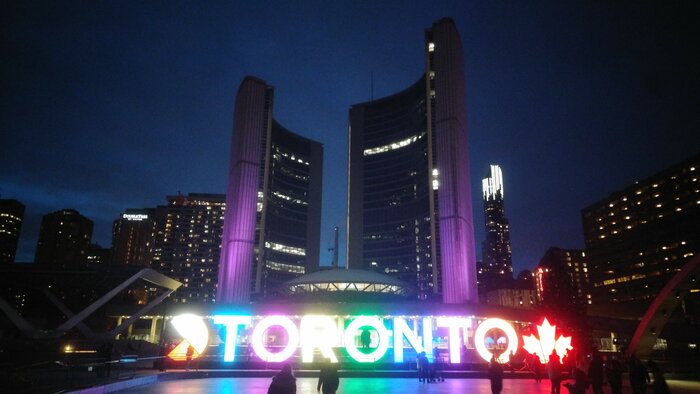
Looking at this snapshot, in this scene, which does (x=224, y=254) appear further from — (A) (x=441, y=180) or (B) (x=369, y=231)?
(B) (x=369, y=231)

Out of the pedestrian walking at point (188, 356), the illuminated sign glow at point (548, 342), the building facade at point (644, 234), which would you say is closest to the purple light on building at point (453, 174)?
the illuminated sign glow at point (548, 342)

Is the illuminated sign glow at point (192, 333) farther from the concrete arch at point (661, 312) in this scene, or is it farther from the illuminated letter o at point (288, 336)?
the concrete arch at point (661, 312)

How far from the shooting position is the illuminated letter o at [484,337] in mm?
26922

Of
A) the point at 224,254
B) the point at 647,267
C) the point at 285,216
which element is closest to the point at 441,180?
the point at 224,254

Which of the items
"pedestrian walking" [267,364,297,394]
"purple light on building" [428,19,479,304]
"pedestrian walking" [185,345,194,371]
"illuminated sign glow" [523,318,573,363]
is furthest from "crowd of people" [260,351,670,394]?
"purple light on building" [428,19,479,304]

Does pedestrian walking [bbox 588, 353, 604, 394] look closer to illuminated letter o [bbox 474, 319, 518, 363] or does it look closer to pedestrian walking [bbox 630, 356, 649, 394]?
pedestrian walking [bbox 630, 356, 649, 394]

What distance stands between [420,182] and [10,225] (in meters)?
159

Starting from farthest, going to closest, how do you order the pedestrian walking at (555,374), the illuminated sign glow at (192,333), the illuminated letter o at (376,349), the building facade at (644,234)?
the building facade at (644,234)
the illuminated sign glow at (192,333)
the illuminated letter o at (376,349)
the pedestrian walking at (555,374)

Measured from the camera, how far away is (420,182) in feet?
425

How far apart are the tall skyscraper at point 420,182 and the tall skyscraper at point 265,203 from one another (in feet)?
65.1

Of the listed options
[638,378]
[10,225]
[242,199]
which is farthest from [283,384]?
[10,225]

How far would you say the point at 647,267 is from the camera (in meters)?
132

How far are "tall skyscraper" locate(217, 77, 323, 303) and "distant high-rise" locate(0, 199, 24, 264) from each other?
10283cm

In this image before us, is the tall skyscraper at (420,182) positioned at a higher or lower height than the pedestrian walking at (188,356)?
higher
